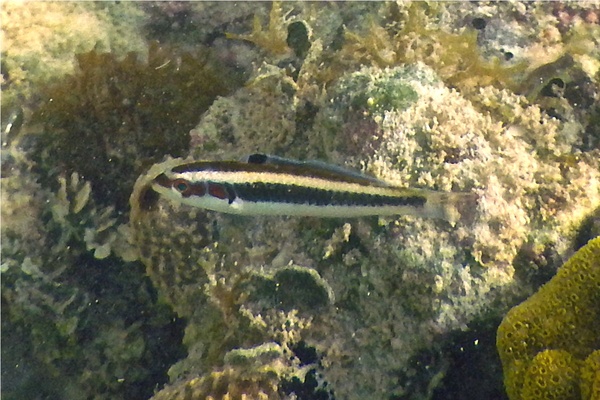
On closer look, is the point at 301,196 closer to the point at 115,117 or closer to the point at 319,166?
the point at 319,166

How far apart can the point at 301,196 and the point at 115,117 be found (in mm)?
2058

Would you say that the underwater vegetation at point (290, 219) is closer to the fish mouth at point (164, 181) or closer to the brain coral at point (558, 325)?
the brain coral at point (558, 325)

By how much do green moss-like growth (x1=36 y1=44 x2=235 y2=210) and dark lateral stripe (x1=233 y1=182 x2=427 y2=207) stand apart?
1475 mm

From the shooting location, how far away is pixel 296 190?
9.27 ft

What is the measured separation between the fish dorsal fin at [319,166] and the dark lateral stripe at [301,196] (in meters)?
0.08

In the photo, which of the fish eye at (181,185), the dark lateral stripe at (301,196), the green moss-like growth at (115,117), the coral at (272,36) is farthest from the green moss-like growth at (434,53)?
the fish eye at (181,185)

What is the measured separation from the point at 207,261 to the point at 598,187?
2.66 m

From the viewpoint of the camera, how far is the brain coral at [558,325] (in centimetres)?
275

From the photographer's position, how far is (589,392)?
248 cm

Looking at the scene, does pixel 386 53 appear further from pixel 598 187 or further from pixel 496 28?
pixel 598 187

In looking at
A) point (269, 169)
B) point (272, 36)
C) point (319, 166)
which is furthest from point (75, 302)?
point (272, 36)

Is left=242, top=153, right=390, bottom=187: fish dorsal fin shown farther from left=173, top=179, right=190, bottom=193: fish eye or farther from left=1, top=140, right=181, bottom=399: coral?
left=1, top=140, right=181, bottom=399: coral

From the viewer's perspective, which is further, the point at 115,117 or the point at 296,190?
the point at 115,117

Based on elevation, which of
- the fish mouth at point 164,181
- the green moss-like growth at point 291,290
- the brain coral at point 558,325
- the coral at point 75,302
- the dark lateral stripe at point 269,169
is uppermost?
the dark lateral stripe at point 269,169
